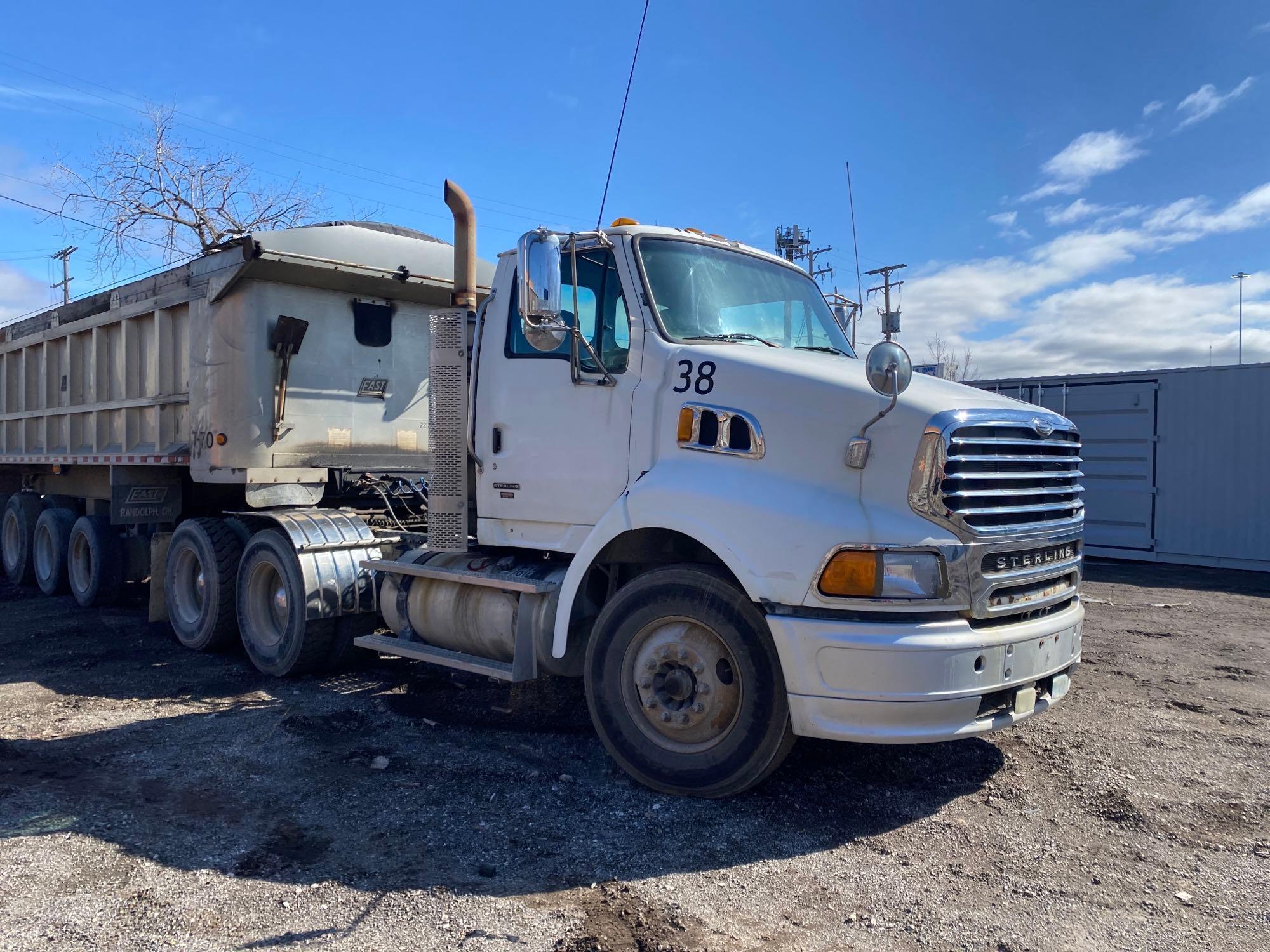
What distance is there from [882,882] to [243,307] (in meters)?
6.06

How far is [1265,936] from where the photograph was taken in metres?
3.17

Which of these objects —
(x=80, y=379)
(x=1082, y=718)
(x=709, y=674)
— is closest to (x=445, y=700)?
(x=709, y=674)

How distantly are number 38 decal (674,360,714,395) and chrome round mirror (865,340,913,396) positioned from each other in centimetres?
82

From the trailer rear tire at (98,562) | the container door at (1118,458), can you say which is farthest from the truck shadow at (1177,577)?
the trailer rear tire at (98,562)

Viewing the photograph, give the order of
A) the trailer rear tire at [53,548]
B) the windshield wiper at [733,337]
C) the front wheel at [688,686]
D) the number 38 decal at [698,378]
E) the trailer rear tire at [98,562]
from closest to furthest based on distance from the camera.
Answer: the front wheel at [688,686] < the number 38 decal at [698,378] < the windshield wiper at [733,337] < the trailer rear tire at [98,562] < the trailer rear tire at [53,548]

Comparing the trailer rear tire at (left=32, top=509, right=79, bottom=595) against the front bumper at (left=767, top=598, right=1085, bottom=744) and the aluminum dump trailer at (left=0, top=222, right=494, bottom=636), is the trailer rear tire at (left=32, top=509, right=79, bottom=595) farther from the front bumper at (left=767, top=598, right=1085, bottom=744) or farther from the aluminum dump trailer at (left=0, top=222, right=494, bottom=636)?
the front bumper at (left=767, top=598, right=1085, bottom=744)

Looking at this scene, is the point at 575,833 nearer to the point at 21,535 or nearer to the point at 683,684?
the point at 683,684

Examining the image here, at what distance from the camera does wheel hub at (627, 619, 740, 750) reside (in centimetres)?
420

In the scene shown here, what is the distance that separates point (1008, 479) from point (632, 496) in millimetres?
1697

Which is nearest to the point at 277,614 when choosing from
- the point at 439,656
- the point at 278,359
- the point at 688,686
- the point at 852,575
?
the point at 278,359

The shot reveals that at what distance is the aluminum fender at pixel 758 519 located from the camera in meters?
3.84

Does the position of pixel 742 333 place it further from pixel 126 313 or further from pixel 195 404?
pixel 126 313

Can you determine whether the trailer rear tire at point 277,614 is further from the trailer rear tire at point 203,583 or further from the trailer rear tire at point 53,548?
the trailer rear tire at point 53,548

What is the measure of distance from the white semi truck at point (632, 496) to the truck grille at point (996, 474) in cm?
1
